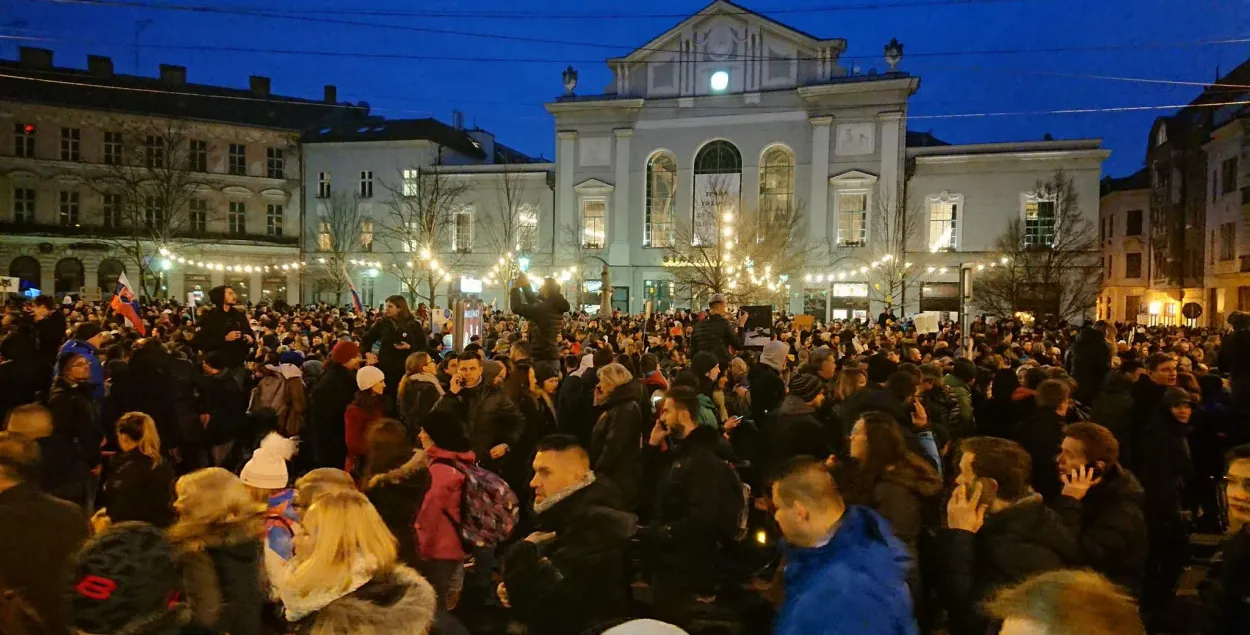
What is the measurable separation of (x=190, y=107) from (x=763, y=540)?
51.8 metres

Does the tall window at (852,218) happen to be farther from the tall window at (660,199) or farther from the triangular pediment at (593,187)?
the triangular pediment at (593,187)

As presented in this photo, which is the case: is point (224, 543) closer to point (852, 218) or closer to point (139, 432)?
point (139, 432)

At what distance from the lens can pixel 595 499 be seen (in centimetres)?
396

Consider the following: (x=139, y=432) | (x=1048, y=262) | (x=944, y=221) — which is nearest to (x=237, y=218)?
(x=944, y=221)

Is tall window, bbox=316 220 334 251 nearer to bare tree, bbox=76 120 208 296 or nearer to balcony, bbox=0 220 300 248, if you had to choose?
balcony, bbox=0 220 300 248

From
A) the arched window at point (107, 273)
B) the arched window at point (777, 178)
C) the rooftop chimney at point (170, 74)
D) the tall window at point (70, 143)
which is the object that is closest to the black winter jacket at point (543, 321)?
the arched window at point (777, 178)

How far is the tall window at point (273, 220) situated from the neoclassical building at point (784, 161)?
61.2 feet

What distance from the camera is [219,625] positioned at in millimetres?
3162

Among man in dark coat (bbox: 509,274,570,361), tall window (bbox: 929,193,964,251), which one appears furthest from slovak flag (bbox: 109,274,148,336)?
tall window (bbox: 929,193,964,251)

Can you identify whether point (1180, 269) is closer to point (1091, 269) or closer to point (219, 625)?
point (1091, 269)

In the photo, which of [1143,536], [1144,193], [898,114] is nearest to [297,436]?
[1143,536]

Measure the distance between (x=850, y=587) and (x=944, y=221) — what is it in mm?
38891

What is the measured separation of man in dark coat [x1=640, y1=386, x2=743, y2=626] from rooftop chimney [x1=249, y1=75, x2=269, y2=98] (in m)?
55.1

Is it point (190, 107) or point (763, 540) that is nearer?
point (763, 540)
